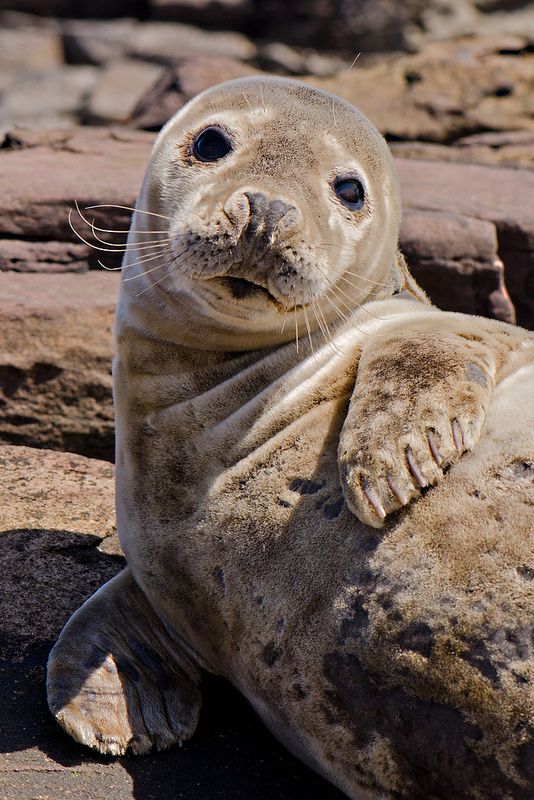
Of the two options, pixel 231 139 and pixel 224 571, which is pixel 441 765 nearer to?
pixel 224 571

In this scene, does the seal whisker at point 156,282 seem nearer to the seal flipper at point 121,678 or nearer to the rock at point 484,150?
the seal flipper at point 121,678

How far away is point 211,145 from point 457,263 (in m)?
3.34

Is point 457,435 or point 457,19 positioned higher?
point 457,435

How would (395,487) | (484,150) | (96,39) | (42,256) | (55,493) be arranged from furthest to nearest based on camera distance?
(96,39)
(484,150)
(42,256)
(55,493)
(395,487)

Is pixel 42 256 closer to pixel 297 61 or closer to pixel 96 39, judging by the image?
pixel 297 61

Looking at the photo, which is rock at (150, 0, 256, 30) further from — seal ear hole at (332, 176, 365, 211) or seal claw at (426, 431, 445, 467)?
seal claw at (426, 431, 445, 467)

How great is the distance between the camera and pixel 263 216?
119 inches

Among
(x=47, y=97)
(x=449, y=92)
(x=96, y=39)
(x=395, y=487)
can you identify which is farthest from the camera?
(x=96, y=39)

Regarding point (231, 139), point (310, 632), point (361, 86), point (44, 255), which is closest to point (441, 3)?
point (361, 86)

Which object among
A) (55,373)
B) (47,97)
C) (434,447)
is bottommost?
(47,97)

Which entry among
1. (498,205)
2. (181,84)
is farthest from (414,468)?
(181,84)

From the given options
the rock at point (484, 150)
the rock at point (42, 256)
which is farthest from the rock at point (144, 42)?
the rock at point (42, 256)

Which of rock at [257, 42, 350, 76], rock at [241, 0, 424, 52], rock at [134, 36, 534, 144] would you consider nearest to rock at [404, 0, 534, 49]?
rock at [241, 0, 424, 52]

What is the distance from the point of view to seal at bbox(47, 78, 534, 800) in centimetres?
273
